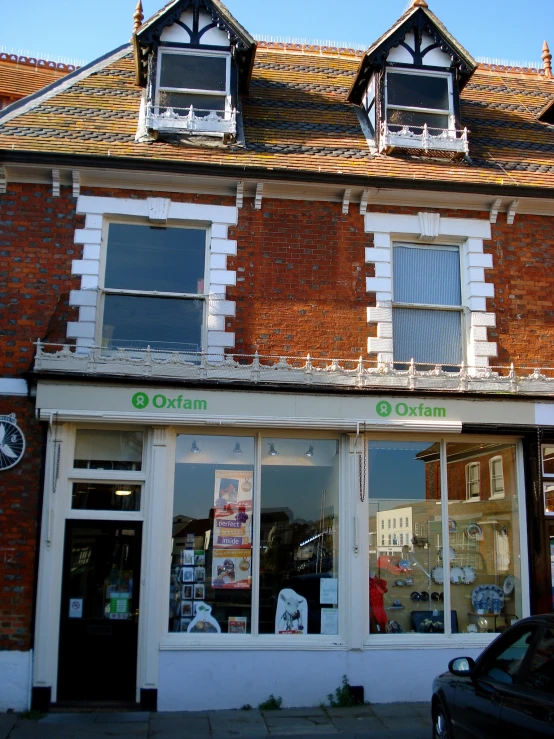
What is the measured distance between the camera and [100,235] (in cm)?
1036

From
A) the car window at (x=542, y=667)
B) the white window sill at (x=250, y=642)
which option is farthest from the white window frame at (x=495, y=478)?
the car window at (x=542, y=667)

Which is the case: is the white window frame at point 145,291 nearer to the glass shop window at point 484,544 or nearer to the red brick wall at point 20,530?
the red brick wall at point 20,530

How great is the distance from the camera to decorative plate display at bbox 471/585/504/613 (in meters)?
10.3

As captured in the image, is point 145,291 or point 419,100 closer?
point 145,291

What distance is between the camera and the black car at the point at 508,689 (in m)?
5.13

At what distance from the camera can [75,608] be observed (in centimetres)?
948

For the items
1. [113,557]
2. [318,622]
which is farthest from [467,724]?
[113,557]

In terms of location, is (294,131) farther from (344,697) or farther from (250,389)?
(344,697)

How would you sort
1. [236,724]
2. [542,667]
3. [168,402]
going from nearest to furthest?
1. [542,667]
2. [236,724]
3. [168,402]

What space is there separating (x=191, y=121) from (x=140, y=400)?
14.6 feet

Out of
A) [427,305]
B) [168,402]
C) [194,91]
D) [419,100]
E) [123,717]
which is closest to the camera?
[123,717]

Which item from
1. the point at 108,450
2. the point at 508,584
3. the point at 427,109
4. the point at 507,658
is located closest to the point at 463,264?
the point at 427,109

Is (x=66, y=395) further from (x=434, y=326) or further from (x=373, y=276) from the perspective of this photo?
(x=434, y=326)

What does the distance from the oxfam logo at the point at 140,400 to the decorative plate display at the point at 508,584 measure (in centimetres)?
540
